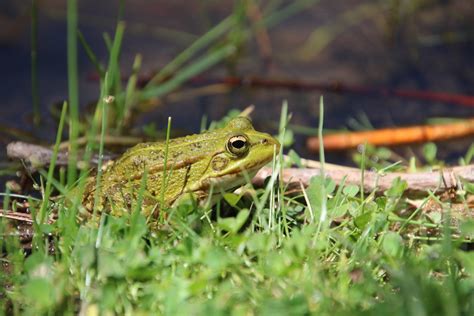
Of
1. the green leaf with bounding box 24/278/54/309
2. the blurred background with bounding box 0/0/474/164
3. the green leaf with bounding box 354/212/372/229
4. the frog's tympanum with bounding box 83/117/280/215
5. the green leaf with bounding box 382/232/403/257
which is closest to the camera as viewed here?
the green leaf with bounding box 24/278/54/309

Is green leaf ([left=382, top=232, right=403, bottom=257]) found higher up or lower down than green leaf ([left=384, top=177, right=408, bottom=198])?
lower down

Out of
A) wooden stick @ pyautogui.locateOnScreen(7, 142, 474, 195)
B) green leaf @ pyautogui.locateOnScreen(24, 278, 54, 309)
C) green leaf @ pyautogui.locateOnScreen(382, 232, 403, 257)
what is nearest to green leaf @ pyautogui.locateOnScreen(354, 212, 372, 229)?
green leaf @ pyautogui.locateOnScreen(382, 232, 403, 257)

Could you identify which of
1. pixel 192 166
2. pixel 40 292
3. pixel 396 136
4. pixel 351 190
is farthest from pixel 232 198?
pixel 396 136

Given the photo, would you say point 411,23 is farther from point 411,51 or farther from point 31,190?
Result: point 31,190

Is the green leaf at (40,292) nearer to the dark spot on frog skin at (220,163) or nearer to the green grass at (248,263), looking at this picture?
the green grass at (248,263)

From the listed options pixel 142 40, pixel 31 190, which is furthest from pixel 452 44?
pixel 31 190

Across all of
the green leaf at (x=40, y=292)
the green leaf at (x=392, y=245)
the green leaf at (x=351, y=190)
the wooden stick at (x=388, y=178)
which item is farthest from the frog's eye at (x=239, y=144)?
the green leaf at (x=40, y=292)

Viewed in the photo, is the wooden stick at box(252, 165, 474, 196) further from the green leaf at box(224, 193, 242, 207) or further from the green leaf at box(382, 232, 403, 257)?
the green leaf at box(382, 232, 403, 257)

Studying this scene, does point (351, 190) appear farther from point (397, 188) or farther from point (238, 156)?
point (238, 156)
